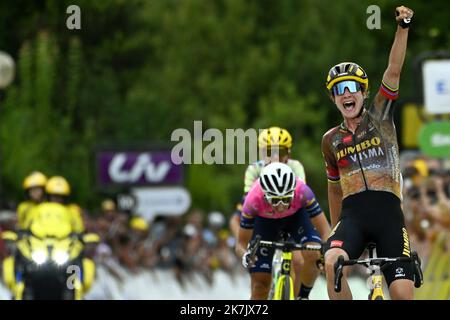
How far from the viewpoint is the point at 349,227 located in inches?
419

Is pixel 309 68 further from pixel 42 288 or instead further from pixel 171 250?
pixel 42 288

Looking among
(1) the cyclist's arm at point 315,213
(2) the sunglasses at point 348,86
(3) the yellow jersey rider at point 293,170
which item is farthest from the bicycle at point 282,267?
(2) the sunglasses at point 348,86

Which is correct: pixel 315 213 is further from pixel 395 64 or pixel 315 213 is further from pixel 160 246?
pixel 160 246

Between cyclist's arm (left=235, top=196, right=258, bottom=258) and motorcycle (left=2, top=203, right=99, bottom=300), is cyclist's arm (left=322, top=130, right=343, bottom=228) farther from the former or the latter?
motorcycle (left=2, top=203, right=99, bottom=300)

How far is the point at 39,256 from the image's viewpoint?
17000mm

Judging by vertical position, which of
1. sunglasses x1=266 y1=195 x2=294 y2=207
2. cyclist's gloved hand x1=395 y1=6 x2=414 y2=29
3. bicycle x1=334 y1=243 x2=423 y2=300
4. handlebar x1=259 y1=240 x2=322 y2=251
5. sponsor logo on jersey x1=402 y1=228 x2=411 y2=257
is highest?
cyclist's gloved hand x1=395 y1=6 x2=414 y2=29

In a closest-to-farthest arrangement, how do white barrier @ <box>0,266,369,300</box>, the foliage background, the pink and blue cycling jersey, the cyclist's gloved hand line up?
the cyclist's gloved hand < the pink and blue cycling jersey < white barrier @ <box>0,266,369,300</box> < the foliage background

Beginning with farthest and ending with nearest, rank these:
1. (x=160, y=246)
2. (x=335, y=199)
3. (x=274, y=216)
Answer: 1. (x=160, y=246)
2. (x=274, y=216)
3. (x=335, y=199)

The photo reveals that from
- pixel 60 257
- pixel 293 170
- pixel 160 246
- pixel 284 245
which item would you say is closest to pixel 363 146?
pixel 284 245

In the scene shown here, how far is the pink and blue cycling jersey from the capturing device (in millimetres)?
Answer: 13438

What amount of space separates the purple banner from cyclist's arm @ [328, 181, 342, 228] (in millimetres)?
18770

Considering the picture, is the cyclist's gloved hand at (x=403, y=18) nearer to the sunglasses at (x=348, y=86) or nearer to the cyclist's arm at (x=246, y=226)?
the sunglasses at (x=348, y=86)

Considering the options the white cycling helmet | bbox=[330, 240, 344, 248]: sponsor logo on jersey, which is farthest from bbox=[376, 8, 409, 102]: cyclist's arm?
the white cycling helmet

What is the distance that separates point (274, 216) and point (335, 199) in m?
2.45
